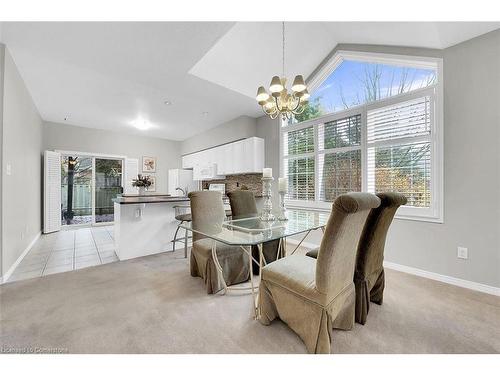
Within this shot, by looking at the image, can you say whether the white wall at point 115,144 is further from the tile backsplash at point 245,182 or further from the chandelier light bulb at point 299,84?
the chandelier light bulb at point 299,84

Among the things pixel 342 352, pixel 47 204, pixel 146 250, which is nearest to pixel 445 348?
pixel 342 352

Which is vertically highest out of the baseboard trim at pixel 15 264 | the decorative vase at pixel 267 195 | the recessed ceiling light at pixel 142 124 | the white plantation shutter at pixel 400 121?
the recessed ceiling light at pixel 142 124

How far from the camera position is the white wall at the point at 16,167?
253 centimetres

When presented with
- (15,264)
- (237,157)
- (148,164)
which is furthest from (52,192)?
(237,157)

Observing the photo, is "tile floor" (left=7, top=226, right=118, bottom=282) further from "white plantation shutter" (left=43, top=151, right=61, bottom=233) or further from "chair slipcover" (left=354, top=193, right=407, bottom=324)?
"chair slipcover" (left=354, top=193, right=407, bottom=324)

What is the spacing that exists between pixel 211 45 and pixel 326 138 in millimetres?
2293

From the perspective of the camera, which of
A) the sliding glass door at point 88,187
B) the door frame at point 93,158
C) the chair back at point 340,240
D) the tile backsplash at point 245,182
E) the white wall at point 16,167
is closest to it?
the chair back at point 340,240

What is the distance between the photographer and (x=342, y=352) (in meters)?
1.42

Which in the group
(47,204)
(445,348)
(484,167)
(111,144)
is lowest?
(445,348)

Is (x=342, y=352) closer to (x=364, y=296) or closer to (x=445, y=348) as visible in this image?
(x=364, y=296)

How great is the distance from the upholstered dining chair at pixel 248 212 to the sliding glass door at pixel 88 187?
194 inches

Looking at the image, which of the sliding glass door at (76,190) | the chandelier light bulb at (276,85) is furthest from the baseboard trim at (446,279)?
the sliding glass door at (76,190)

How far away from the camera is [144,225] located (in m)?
3.42

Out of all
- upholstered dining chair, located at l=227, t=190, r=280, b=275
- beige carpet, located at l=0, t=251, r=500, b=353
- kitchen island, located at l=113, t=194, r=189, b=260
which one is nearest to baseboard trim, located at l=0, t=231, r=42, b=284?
beige carpet, located at l=0, t=251, r=500, b=353
